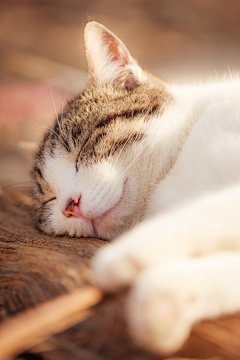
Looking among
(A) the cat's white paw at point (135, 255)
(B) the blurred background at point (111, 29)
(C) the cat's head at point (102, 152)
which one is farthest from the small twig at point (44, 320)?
(B) the blurred background at point (111, 29)

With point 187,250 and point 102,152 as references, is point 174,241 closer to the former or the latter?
point 187,250

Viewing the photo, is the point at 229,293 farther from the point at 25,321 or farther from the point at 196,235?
the point at 25,321

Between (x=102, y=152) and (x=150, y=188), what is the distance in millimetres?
169

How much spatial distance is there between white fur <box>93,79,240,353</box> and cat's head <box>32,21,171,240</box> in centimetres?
9

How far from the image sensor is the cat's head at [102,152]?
0.78 m

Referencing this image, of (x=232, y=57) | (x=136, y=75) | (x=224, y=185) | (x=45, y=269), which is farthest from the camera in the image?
(x=232, y=57)

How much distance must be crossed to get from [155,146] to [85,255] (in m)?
0.38

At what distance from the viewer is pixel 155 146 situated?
32.1 inches

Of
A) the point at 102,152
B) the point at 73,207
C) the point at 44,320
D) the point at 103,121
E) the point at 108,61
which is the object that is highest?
the point at 108,61

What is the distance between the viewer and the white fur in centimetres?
37

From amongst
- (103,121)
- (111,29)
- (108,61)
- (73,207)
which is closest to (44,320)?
(73,207)

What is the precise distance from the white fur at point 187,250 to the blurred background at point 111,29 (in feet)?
5.51

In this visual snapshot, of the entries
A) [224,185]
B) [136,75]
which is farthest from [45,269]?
[136,75]

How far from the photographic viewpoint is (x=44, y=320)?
376 millimetres
